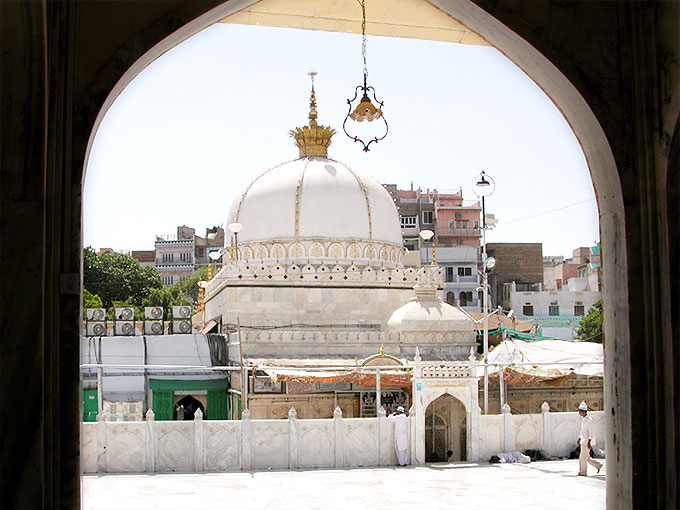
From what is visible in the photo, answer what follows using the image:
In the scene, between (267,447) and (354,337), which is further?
(354,337)

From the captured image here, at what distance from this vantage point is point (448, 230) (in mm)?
57750

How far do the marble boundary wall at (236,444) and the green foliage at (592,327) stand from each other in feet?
80.7

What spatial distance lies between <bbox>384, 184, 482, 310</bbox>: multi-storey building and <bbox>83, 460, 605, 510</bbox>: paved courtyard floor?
123ft

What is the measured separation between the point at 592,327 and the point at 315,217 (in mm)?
20159

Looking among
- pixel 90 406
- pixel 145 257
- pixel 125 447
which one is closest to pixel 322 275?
pixel 90 406

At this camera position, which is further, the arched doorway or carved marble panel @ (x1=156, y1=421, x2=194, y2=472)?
the arched doorway

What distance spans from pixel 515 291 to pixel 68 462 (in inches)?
1966

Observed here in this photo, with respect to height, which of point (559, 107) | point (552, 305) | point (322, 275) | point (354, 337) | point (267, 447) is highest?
point (559, 107)

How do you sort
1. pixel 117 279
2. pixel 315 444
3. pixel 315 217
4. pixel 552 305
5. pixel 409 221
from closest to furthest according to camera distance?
pixel 315 444
pixel 315 217
pixel 117 279
pixel 552 305
pixel 409 221

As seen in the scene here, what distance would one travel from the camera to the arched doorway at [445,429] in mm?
16188

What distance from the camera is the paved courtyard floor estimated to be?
10906mm

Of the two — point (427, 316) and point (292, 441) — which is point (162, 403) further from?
point (427, 316)

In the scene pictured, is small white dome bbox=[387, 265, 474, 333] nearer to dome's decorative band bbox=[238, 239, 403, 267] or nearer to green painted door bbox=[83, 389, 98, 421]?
dome's decorative band bbox=[238, 239, 403, 267]

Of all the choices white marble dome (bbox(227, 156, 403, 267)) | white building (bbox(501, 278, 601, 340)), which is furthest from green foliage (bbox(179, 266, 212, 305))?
white marble dome (bbox(227, 156, 403, 267))
